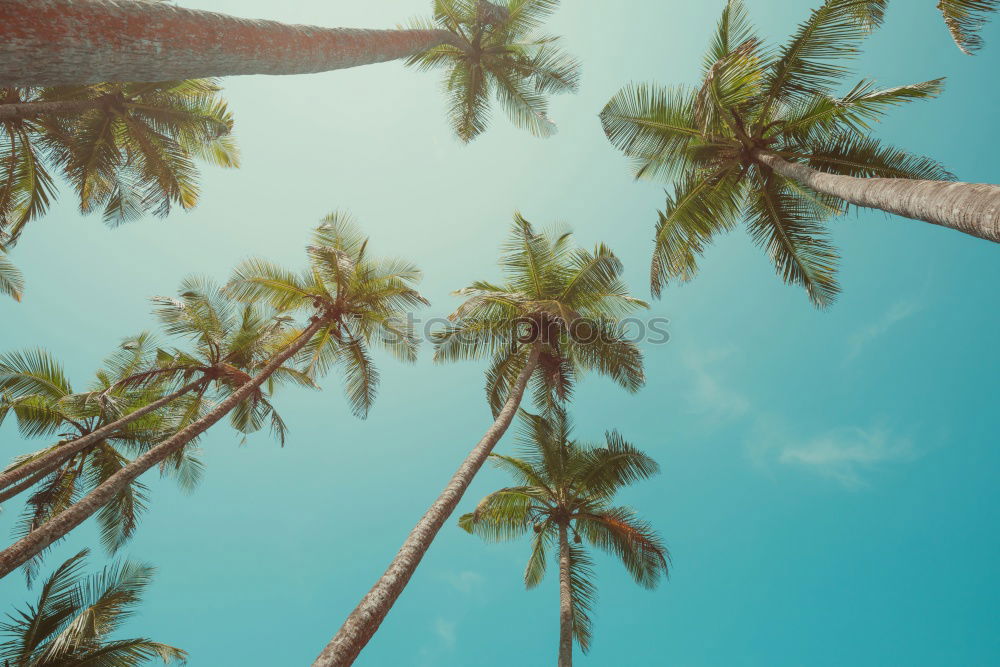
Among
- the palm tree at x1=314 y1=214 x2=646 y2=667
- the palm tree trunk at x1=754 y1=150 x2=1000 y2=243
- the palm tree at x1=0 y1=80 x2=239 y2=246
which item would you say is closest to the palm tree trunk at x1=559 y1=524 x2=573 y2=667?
the palm tree at x1=314 y1=214 x2=646 y2=667

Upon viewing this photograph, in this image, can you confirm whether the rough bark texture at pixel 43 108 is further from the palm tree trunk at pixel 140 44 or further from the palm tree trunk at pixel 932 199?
the palm tree trunk at pixel 932 199

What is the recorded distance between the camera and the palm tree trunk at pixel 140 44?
270 centimetres

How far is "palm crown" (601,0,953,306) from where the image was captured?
25.3 ft

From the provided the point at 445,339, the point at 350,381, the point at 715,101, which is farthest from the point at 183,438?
the point at 715,101

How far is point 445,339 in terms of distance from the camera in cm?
1262

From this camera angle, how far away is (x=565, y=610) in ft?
35.8

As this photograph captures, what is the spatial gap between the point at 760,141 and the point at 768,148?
26 cm

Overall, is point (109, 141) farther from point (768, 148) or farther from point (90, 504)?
point (768, 148)

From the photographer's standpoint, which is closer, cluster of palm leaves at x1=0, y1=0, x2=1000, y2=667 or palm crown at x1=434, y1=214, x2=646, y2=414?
cluster of palm leaves at x1=0, y1=0, x2=1000, y2=667

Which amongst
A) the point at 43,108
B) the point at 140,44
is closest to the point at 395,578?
the point at 140,44

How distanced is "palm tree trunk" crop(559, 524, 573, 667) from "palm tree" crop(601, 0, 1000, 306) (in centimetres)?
784

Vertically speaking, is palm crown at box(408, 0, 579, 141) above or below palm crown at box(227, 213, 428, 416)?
above

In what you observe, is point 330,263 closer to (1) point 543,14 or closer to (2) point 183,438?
(2) point 183,438

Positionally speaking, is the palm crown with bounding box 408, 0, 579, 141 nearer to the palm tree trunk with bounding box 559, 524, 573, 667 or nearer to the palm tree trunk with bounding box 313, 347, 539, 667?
the palm tree trunk with bounding box 313, 347, 539, 667
